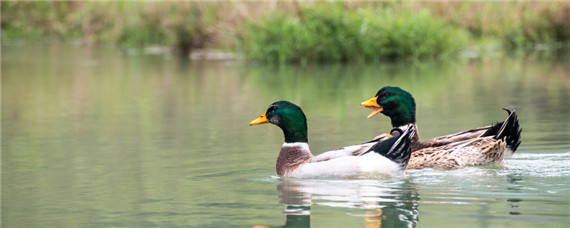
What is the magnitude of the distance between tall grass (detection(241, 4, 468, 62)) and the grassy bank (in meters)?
0.02

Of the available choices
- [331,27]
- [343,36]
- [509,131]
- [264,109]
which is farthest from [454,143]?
[331,27]

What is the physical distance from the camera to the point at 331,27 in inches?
1007

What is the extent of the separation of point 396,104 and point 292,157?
50.6 inches

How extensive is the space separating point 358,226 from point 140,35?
32.1m

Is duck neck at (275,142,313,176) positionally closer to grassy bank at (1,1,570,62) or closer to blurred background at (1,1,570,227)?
blurred background at (1,1,570,227)

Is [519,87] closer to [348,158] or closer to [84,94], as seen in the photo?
[84,94]

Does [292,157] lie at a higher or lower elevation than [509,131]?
lower

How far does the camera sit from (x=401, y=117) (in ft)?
32.1

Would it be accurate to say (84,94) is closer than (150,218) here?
No

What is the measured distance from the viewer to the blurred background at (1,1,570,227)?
7629 mm

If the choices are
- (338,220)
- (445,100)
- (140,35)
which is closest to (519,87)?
(445,100)

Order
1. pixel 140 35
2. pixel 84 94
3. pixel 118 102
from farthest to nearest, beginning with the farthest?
pixel 140 35 < pixel 84 94 < pixel 118 102

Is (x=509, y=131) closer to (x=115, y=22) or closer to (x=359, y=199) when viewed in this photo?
(x=359, y=199)

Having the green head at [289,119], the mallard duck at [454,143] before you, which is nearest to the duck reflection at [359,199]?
the green head at [289,119]
